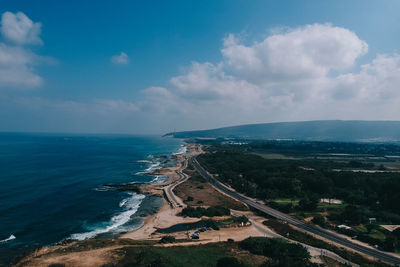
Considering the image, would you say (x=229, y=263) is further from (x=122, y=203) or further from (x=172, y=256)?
(x=122, y=203)

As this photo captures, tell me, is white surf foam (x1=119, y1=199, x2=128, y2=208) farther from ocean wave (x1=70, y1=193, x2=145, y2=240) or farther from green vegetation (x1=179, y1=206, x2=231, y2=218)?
green vegetation (x1=179, y1=206, x2=231, y2=218)

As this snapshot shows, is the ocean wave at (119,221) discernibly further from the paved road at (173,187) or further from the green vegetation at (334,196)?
the green vegetation at (334,196)

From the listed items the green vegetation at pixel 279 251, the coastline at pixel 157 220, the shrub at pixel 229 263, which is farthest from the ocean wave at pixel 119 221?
the green vegetation at pixel 279 251

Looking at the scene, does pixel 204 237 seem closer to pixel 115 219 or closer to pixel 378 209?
pixel 115 219

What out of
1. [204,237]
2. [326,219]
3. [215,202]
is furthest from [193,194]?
[326,219]

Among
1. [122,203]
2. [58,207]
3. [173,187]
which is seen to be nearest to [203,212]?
[122,203]
